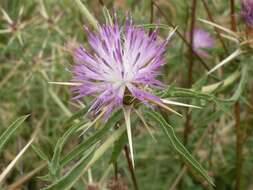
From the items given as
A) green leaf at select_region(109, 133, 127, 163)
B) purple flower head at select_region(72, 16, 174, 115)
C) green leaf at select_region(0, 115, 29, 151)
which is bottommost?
green leaf at select_region(109, 133, 127, 163)

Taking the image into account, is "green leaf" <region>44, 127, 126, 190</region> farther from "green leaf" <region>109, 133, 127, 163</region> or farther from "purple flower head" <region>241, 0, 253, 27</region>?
"purple flower head" <region>241, 0, 253, 27</region>

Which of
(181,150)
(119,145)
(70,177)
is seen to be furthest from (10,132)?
(181,150)

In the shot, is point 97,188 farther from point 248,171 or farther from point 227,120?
point 227,120

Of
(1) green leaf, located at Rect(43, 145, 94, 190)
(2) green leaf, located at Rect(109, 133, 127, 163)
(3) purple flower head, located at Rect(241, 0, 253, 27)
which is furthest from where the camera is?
(3) purple flower head, located at Rect(241, 0, 253, 27)

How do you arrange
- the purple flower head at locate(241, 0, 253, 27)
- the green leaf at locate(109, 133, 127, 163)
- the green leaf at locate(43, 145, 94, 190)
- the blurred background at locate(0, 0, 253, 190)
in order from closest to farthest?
1. the green leaf at locate(43, 145, 94, 190)
2. the green leaf at locate(109, 133, 127, 163)
3. the purple flower head at locate(241, 0, 253, 27)
4. the blurred background at locate(0, 0, 253, 190)

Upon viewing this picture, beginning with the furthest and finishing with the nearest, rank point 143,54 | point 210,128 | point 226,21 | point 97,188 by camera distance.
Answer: point 226,21 < point 210,128 < point 97,188 < point 143,54

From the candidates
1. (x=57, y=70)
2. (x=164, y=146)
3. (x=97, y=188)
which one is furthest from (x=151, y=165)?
(x=97, y=188)

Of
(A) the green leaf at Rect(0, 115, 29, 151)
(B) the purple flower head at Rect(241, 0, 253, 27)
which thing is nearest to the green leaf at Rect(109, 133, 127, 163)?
(A) the green leaf at Rect(0, 115, 29, 151)
